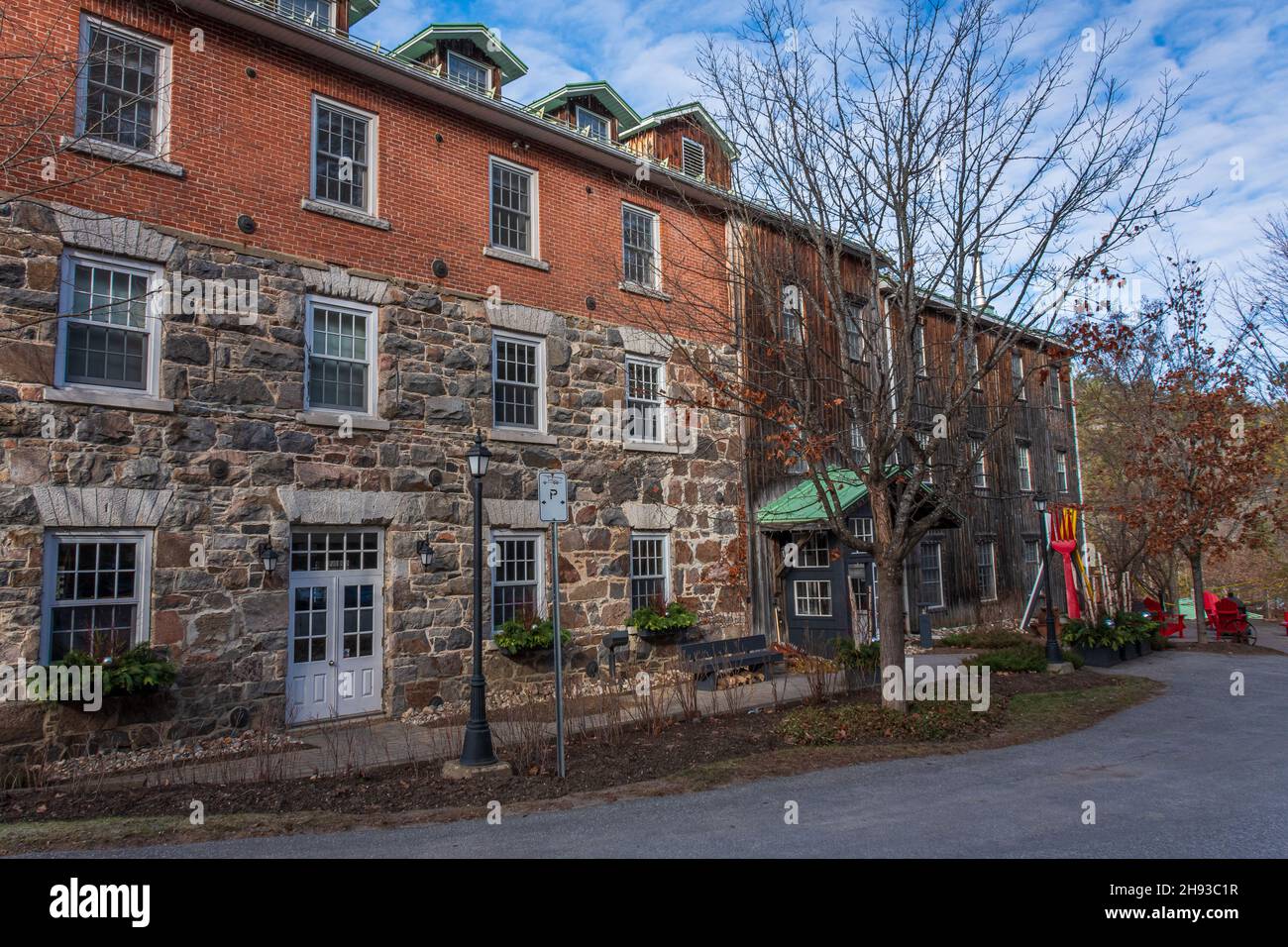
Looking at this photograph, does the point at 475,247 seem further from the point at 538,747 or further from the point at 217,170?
the point at 538,747

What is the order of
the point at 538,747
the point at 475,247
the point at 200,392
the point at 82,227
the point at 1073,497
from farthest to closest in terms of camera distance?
the point at 1073,497, the point at 475,247, the point at 200,392, the point at 82,227, the point at 538,747

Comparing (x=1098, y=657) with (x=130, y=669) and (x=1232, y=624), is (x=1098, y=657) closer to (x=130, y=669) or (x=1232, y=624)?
(x=1232, y=624)

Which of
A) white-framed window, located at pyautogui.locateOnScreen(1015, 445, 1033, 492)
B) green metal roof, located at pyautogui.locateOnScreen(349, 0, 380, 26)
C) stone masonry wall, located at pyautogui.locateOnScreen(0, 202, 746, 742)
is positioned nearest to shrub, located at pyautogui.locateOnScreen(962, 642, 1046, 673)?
stone masonry wall, located at pyautogui.locateOnScreen(0, 202, 746, 742)

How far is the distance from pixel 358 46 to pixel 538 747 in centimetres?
1026

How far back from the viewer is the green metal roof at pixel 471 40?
15.7 m

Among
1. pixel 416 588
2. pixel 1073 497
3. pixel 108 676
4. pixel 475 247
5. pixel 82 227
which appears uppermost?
pixel 475 247

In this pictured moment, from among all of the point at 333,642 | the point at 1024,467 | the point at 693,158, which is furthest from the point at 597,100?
the point at 1024,467

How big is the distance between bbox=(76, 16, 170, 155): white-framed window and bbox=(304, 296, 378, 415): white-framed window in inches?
111

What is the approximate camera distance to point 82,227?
408 inches

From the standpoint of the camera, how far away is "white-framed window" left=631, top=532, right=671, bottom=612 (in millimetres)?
16297

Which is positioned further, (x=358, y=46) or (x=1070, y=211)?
(x=358, y=46)

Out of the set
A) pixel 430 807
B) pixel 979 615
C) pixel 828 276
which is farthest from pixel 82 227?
pixel 979 615

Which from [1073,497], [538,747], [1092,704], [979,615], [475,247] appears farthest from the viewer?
[1073,497]

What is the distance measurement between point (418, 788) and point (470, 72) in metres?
13.0
